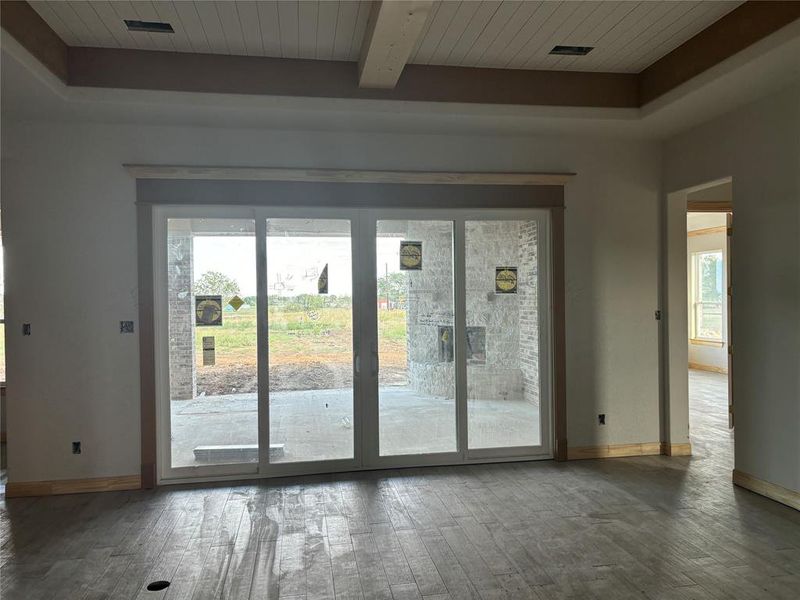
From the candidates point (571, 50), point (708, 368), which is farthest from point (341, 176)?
point (708, 368)

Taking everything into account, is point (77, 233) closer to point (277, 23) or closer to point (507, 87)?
point (277, 23)

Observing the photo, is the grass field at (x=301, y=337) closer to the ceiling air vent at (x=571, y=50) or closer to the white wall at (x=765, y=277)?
the ceiling air vent at (x=571, y=50)

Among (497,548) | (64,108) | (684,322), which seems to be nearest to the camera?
(497,548)

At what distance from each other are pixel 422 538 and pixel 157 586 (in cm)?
147

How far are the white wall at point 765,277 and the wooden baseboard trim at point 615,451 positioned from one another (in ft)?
2.90

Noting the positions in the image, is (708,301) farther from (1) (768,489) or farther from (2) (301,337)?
(2) (301,337)

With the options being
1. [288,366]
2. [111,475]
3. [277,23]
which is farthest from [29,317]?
[277,23]

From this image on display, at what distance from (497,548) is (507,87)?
323 cm

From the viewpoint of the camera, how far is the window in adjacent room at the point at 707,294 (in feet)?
34.1

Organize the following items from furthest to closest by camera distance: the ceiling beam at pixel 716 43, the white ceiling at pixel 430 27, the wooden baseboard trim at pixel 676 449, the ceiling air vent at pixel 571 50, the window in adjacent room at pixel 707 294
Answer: the window in adjacent room at pixel 707 294, the wooden baseboard trim at pixel 676 449, the ceiling air vent at pixel 571 50, the white ceiling at pixel 430 27, the ceiling beam at pixel 716 43

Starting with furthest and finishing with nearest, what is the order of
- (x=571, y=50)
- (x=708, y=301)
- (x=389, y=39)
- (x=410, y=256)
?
1. (x=708, y=301)
2. (x=410, y=256)
3. (x=571, y=50)
4. (x=389, y=39)

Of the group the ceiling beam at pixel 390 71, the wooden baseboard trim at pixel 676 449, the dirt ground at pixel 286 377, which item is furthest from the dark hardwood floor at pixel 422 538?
the ceiling beam at pixel 390 71

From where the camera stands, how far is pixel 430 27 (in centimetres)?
358

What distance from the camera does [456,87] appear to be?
4238mm
